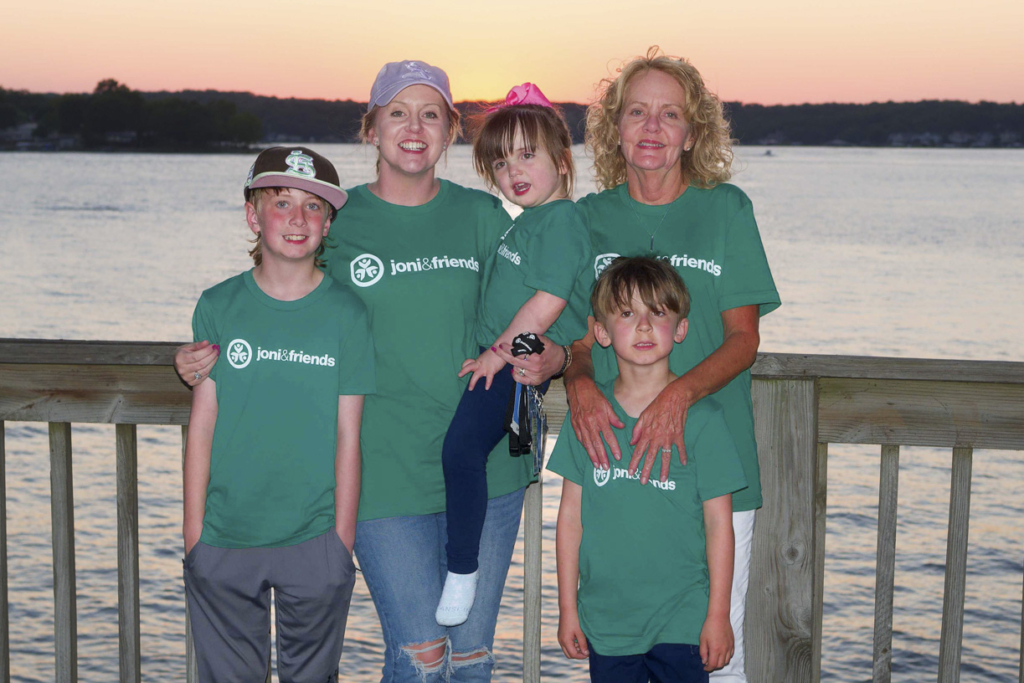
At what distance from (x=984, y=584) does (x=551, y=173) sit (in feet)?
27.6

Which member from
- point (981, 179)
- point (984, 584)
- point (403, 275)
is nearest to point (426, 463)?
point (403, 275)

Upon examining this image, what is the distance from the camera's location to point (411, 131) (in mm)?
2393

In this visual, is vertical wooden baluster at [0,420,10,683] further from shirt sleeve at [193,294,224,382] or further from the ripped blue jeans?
the ripped blue jeans

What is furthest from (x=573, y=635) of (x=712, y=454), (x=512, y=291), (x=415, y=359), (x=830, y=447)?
(x=830, y=447)

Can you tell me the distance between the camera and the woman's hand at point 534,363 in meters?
2.36

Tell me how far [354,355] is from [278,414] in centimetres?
23

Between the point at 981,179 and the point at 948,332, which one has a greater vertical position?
the point at 981,179

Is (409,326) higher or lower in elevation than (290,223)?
lower

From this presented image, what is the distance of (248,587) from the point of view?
2.22m

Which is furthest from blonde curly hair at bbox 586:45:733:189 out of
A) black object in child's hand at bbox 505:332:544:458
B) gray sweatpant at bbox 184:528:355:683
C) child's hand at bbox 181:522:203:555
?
child's hand at bbox 181:522:203:555

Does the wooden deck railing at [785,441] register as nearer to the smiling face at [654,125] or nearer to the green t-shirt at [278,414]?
the green t-shirt at [278,414]

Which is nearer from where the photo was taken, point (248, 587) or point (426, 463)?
point (248, 587)

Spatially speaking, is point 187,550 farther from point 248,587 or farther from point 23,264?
point 23,264

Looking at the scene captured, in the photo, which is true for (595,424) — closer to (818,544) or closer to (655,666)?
(655,666)
